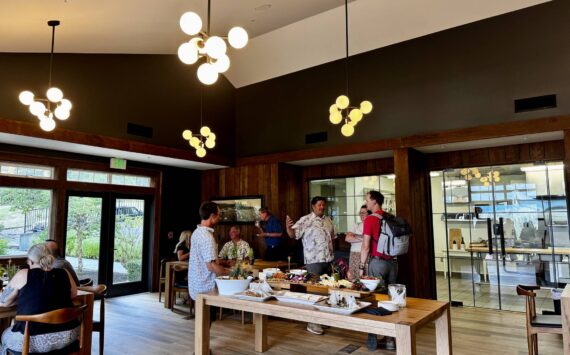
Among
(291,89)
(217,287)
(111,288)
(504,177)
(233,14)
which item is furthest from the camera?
(291,89)

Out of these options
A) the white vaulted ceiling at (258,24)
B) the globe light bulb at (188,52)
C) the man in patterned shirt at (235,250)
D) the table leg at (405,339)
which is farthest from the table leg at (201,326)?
the white vaulted ceiling at (258,24)

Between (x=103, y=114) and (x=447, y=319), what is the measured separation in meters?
5.68

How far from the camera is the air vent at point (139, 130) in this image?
6.56 m

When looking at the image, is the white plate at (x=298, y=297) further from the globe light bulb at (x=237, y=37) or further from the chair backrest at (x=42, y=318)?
the globe light bulb at (x=237, y=37)

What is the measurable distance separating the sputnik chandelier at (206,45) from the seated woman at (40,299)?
178 cm

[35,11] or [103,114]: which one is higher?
[35,11]

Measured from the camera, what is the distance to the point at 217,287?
3266mm

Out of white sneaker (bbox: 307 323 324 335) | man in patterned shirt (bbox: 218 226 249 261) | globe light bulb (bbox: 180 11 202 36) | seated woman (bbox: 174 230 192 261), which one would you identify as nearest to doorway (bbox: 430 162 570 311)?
white sneaker (bbox: 307 323 324 335)

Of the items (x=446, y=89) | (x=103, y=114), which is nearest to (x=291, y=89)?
(x=446, y=89)

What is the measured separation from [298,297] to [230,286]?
58 cm

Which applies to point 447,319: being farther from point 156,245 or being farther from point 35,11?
point 156,245

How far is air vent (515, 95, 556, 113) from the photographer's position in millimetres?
5148

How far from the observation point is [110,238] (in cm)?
719

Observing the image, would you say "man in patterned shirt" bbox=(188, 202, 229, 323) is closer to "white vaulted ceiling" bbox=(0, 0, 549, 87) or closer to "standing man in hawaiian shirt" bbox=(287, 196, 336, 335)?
"standing man in hawaiian shirt" bbox=(287, 196, 336, 335)
